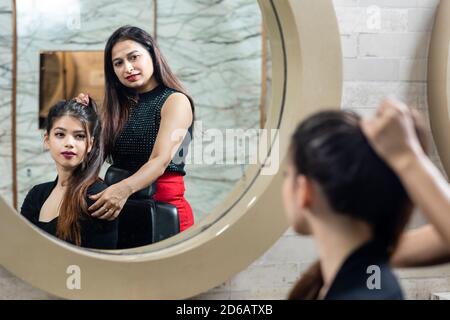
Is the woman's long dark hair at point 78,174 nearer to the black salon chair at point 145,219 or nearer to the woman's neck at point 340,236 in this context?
the black salon chair at point 145,219

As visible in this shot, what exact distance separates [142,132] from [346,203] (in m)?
1.47

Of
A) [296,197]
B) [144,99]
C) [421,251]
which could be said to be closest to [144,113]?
[144,99]

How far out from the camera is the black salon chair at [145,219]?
7.32ft

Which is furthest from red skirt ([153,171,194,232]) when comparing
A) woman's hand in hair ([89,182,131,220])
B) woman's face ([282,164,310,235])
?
woman's face ([282,164,310,235])

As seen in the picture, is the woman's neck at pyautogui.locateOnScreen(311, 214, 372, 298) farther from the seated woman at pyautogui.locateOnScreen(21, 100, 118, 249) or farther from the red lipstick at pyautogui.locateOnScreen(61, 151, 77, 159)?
the red lipstick at pyautogui.locateOnScreen(61, 151, 77, 159)

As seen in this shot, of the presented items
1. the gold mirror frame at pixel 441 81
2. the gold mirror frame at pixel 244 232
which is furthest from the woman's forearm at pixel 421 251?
the gold mirror frame at pixel 441 81

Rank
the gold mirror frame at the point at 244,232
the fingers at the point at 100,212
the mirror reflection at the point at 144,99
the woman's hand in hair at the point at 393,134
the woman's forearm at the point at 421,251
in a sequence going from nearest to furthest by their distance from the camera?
the woman's hand in hair at the point at 393,134 < the woman's forearm at the point at 421,251 < the gold mirror frame at the point at 244,232 < the fingers at the point at 100,212 < the mirror reflection at the point at 144,99

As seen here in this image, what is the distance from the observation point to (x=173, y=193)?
7.49 feet

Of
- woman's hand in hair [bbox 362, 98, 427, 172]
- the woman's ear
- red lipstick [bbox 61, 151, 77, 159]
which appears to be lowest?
red lipstick [bbox 61, 151, 77, 159]

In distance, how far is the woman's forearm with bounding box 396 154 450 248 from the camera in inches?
32.4

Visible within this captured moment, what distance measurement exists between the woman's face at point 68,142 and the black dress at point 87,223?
8 centimetres

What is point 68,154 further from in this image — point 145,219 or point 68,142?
point 145,219

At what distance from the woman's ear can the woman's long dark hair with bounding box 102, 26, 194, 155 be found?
4.57ft

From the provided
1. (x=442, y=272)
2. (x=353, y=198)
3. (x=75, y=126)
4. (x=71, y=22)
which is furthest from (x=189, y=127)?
(x=353, y=198)
